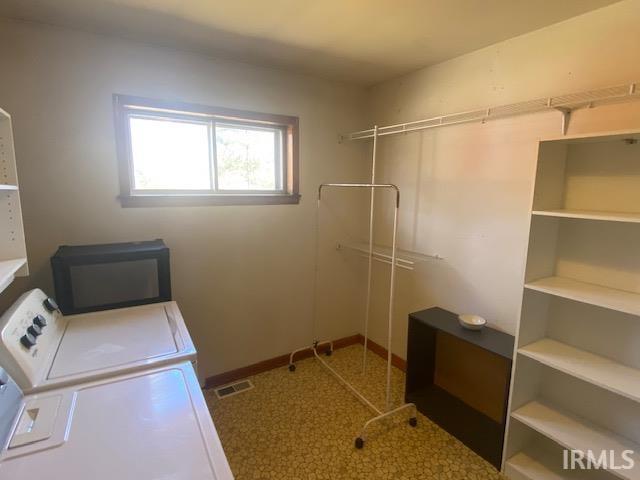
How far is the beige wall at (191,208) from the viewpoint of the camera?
1856 millimetres

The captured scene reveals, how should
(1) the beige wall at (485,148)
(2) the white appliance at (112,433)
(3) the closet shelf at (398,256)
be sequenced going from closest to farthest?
(2) the white appliance at (112,433)
(1) the beige wall at (485,148)
(3) the closet shelf at (398,256)

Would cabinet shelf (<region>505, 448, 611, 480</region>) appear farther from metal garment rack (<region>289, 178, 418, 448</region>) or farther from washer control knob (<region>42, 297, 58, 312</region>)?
washer control knob (<region>42, 297, 58, 312</region>)

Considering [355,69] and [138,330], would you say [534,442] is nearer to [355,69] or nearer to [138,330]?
[138,330]

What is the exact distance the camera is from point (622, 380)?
4.82ft

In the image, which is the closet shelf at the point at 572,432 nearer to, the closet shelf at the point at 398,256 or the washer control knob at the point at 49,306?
the closet shelf at the point at 398,256

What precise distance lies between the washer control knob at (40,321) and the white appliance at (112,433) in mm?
393

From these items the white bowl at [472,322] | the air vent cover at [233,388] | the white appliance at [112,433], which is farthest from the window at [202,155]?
the white bowl at [472,322]

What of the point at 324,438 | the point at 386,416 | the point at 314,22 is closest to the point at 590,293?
the point at 386,416

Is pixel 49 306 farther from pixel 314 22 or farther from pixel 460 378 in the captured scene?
pixel 460 378

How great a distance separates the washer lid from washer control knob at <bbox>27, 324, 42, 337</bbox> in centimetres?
11

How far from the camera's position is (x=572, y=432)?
1.65 meters

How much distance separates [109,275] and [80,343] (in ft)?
2.31

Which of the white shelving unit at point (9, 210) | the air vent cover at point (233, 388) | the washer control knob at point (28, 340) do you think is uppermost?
the white shelving unit at point (9, 210)

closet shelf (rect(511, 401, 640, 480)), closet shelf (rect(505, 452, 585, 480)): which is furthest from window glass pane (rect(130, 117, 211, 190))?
closet shelf (rect(505, 452, 585, 480))
